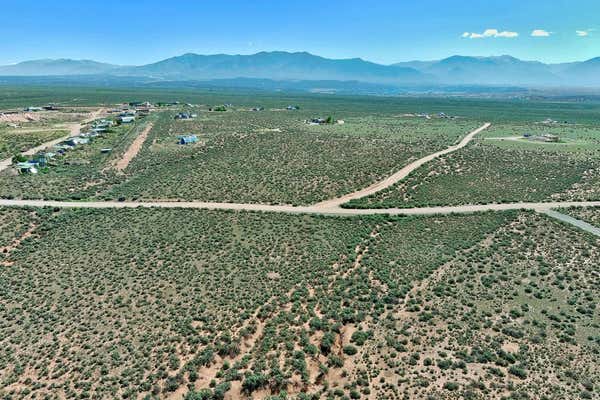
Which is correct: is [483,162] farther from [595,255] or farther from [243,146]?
[243,146]

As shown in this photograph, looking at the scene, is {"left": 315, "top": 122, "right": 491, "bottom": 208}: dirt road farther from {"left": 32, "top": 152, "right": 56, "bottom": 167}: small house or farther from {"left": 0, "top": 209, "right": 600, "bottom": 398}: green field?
{"left": 32, "top": 152, "right": 56, "bottom": 167}: small house

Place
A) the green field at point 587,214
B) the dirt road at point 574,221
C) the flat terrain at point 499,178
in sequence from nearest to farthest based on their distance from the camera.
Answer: the dirt road at point 574,221 → the green field at point 587,214 → the flat terrain at point 499,178

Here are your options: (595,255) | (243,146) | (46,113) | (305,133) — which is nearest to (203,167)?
(243,146)

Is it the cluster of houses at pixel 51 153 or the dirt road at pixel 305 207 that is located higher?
the cluster of houses at pixel 51 153

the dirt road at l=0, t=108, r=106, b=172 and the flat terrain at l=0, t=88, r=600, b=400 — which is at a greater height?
the dirt road at l=0, t=108, r=106, b=172

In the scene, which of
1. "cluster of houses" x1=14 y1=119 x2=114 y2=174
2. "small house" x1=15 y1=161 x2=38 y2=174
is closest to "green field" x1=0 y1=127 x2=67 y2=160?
"cluster of houses" x1=14 y1=119 x2=114 y2=174

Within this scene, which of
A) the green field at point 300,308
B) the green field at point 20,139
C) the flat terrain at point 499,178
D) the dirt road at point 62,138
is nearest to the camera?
the green field at point 300,308

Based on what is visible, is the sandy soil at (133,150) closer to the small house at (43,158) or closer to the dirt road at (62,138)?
the small house at (43,158)

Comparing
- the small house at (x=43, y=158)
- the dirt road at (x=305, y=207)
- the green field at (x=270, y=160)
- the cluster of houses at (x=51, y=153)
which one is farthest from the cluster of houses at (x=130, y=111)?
the dirt road at (x=305, y=207)
